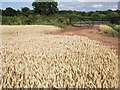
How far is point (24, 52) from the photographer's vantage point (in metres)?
2.82

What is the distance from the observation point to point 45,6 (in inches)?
506

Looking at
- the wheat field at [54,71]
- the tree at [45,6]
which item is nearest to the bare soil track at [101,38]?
the wheat field at [54,71]

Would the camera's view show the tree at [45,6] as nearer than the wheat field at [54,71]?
No

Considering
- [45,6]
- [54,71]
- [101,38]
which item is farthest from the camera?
[45,6]

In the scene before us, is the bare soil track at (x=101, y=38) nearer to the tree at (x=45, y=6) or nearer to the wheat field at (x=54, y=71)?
the wheat field at (x=54, y=71)

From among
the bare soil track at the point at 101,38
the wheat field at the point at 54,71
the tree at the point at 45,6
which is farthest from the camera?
the tree at the point at 45,6

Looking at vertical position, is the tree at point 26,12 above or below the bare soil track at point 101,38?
above

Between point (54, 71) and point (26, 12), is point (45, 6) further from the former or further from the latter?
point (54, 71)

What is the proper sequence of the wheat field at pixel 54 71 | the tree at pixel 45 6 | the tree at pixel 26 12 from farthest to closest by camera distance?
the tree at pixel 26 12 → the tree at pixel 45 6 → the wheat field at pixel 54 71

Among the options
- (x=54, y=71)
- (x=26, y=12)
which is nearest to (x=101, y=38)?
(x=54, y=71)

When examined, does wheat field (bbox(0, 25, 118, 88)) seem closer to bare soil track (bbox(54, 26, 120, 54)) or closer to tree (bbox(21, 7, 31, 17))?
bare soil track (bbox(54, 26, 120, 54))

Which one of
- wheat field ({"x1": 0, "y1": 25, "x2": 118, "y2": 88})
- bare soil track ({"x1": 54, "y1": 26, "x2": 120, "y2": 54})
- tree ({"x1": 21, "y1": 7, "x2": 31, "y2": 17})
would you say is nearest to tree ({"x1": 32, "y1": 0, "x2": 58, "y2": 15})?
tree ({"x1": 21, "y1": 7, "x2": 31, "y2": 17})

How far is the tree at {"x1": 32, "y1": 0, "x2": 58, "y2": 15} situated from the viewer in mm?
11976

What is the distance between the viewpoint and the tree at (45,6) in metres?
12.0
